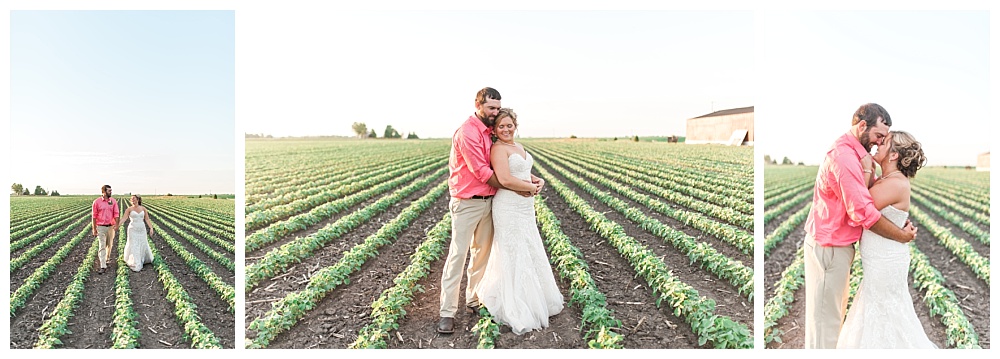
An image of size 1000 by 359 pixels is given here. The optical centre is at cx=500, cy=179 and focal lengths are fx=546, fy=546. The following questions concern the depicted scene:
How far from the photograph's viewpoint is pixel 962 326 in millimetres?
4012

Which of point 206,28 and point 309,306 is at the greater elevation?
point 206,28

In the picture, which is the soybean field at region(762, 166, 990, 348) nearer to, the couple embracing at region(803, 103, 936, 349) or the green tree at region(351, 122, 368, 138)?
the couple embracing at region(803, 103, 936, 349)

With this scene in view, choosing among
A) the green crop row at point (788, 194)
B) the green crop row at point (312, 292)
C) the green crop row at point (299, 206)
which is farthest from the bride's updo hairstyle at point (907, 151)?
the green crop row at point (299, 206)

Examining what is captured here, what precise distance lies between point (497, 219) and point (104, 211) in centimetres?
327

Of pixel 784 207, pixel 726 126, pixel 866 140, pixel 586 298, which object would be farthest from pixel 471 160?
pixel 784 207

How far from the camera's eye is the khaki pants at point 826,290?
3.31 m

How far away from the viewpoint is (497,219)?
381cm

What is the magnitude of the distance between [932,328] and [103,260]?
681cm

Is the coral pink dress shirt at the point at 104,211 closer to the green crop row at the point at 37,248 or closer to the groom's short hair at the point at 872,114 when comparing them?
the green crop row at the point at 37,248

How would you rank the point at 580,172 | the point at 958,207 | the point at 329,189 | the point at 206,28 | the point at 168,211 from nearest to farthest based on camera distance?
the point at 206,28
the point at 168,211
the point at 958,207
the point at 329,189
the point at 580,172

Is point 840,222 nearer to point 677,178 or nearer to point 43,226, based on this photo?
point 43,226

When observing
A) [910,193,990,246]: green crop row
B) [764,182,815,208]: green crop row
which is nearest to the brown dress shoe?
[764,182,815,208]: green crop row
